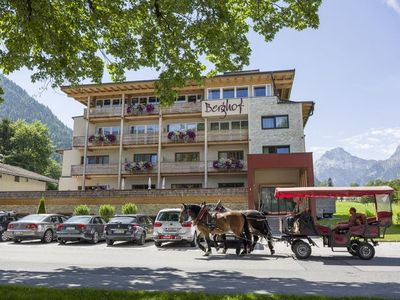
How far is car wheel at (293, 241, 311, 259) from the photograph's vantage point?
44.7 ft

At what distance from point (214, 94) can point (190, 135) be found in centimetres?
522

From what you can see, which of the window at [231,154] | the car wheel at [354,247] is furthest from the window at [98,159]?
the car wheel at [354,247]

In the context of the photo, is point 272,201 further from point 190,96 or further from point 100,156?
point 100,156

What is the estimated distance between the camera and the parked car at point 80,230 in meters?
19.4

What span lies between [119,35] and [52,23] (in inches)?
96.2

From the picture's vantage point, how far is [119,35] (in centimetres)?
1359

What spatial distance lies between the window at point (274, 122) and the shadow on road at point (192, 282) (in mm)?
26661

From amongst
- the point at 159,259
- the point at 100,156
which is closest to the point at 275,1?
the point at 159,259

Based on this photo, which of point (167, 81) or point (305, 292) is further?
point (167, 81)

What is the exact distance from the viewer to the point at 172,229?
17609 mm

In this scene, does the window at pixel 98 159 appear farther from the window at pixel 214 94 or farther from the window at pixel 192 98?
the window at pixel 214 94

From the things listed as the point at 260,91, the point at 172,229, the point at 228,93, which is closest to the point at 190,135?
the point at 228,93

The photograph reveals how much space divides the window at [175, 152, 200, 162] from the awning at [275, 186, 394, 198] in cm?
2484

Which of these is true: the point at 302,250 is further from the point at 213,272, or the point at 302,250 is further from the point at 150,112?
the point at 150,112
